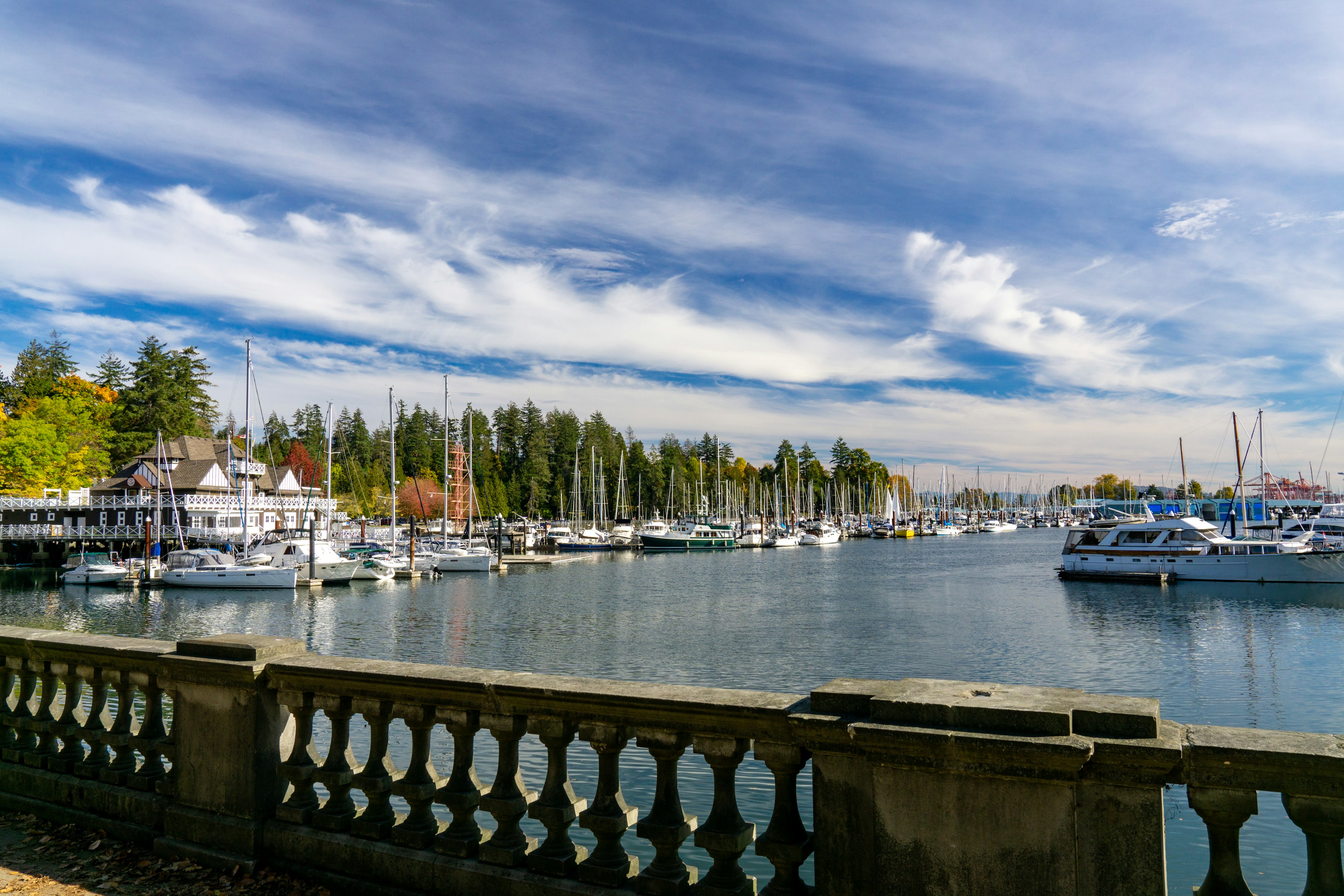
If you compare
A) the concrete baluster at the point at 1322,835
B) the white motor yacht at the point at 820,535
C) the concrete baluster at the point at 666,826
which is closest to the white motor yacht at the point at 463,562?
the white motor yacht at the point at 820,535

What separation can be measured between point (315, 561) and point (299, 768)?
5487cm

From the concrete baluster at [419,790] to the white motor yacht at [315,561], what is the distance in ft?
170

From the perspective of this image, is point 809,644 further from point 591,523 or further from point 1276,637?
point 591,523

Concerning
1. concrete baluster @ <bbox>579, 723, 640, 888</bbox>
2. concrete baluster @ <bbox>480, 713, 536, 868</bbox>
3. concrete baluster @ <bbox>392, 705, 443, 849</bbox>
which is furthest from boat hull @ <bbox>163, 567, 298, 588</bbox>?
concrete baluster @ <bbox>579, 723, 640, 888</bbox>

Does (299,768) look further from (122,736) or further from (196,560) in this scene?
(196,560)

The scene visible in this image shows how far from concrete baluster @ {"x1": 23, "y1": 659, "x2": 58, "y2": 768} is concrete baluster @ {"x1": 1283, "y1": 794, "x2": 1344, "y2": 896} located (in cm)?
730

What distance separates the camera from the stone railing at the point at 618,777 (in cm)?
296

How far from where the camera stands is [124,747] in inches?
215

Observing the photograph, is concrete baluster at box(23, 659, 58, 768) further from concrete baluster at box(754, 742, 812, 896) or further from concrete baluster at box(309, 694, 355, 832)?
concrete baluster at box(754, 742, 812, 896)

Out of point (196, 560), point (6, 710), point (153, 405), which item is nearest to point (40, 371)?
point (153, 405)

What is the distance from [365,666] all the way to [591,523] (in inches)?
4765

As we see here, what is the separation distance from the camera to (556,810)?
4055 mm

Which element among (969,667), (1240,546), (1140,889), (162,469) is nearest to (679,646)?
(969,667)

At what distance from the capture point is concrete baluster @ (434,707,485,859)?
4.29 meters
